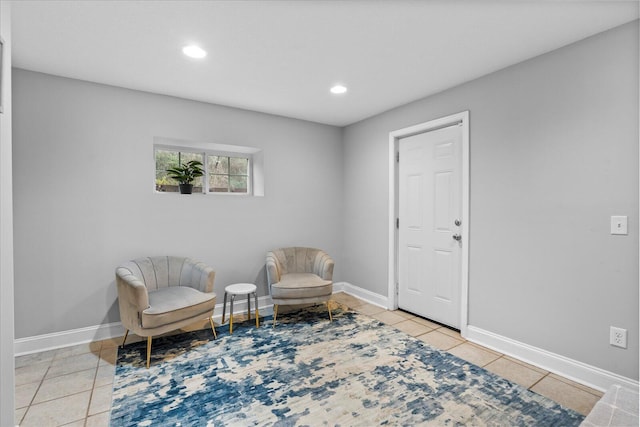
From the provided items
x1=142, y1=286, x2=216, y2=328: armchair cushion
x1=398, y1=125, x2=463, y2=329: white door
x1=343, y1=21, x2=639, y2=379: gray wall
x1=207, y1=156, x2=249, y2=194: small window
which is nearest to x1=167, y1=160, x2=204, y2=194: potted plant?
x1=207, y1=156, x2=249, y2=194: small window

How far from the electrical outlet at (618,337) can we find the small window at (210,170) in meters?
3.63

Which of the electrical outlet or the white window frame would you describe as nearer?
the electrical outlet

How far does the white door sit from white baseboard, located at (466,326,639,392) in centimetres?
34

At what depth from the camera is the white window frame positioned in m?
3.41

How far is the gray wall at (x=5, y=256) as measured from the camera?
133 cm

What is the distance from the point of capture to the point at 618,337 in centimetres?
201

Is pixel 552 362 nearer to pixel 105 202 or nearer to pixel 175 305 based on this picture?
pixel 175 305

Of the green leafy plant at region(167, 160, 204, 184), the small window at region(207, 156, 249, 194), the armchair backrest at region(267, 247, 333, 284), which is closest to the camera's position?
the green leafy plant at region(167, 160, 204, 184)

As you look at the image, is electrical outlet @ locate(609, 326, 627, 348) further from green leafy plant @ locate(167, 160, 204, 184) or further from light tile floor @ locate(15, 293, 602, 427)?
green leafy plant @ locate(167, 160, 204, 184)

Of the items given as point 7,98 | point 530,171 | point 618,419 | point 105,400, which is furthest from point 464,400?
point 7,98

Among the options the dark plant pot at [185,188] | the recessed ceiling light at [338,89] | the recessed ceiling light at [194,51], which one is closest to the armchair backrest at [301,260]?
the dark plant pot at [185,188]

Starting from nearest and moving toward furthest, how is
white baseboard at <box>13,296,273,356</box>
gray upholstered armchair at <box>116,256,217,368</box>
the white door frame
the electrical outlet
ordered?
Result: the electrical outlet
gray upholstered armchair at <box>116,256,217,368</box>
white baseboard at <box>13,296,273,356</box>
the white door frame

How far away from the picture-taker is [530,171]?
245 cm

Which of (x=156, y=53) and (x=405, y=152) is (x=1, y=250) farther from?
(x=405, y=152)
